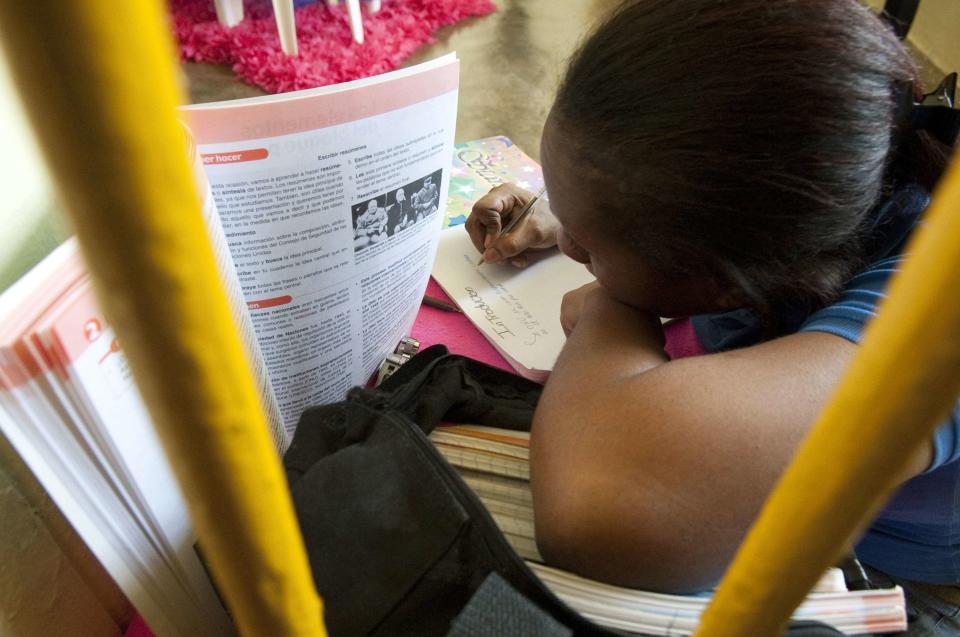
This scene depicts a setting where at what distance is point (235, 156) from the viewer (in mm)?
480

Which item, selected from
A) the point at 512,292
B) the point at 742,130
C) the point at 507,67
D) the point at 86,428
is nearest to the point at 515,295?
the point at 512,292

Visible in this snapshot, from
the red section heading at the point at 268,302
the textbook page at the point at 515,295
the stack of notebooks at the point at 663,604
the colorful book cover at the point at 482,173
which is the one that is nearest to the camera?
the stack of notebooks at the point at 663,604

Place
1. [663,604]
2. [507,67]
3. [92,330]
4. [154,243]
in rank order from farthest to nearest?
[507,67] < [663,604] < [92,330] < [154,243]

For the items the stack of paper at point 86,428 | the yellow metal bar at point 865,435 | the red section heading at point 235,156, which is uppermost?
the yellow metal bar at point 865,435

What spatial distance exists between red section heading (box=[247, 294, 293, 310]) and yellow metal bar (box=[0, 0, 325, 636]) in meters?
0.39

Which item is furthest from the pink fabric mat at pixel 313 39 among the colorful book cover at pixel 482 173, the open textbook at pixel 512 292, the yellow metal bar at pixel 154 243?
the yellow metal bar at pixel 154 243

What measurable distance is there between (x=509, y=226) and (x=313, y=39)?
67.3 inches

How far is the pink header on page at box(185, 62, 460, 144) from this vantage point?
460 millimetres

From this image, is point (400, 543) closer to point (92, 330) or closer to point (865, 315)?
point (92, 330)

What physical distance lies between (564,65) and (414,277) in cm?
25

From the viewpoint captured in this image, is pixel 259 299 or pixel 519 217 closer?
pixel 259 299

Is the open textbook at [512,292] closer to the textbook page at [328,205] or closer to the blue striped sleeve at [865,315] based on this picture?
the textbook page at [328,205]

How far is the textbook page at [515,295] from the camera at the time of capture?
0.81 m

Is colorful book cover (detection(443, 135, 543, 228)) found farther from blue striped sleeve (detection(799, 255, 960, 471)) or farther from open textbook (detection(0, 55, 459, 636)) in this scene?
blue striped sleeve (detection(799, 255, 960, 471))
